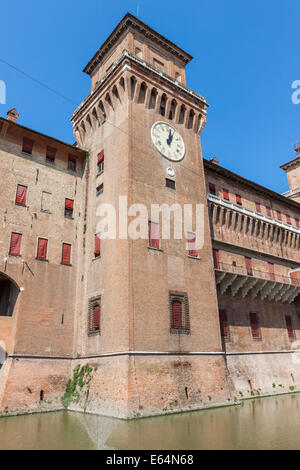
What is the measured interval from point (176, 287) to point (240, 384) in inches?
328

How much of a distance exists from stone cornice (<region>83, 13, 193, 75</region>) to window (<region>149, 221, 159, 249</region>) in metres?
15.1

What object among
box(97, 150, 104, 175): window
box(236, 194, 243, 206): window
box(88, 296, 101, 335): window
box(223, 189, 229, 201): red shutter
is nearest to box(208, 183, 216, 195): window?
box(223, 189, 229, 201): red shutter

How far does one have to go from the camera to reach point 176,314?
20.0m

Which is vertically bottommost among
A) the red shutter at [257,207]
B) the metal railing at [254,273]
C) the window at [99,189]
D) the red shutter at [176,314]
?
the red shutter at [176,314]

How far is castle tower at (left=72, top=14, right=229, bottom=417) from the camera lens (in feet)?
58.5

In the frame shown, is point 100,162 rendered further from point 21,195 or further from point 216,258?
point 216,258

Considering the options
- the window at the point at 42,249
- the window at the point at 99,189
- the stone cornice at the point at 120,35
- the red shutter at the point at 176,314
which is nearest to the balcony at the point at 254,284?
the red shutter at the point at 176,314

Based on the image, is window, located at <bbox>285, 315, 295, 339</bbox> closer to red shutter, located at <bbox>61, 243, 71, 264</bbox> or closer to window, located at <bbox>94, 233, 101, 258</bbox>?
window, located at <bbox>94, 233, 101, 258</bbox>

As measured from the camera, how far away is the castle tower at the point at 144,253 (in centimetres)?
1783

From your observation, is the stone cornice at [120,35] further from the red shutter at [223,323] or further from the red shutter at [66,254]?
the red shutter at [223,323]

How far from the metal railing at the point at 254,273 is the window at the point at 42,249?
1155cm

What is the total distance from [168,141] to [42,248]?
11.2 meters
